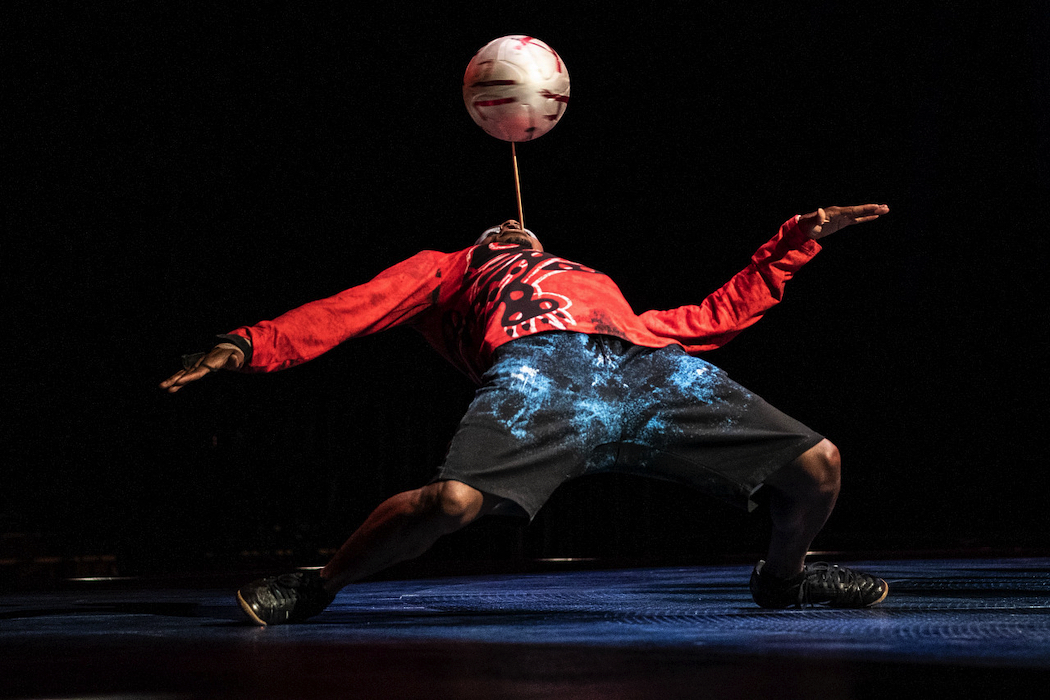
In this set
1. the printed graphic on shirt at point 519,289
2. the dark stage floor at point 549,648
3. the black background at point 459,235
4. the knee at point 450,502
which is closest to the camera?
the dark stage floor at point 549,648

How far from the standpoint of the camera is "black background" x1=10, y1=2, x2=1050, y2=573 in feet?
12.5

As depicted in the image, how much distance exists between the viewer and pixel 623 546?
4.17 metres

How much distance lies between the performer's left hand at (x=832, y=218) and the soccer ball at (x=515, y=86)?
23.3 inches

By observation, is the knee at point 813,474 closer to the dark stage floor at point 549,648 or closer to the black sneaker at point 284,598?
the dark stage floor at point 549,648

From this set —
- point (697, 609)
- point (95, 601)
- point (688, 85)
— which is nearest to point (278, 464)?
point (95, 601)

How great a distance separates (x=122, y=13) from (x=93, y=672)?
10.0 ft

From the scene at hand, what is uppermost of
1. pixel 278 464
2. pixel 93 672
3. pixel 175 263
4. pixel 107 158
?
pixel 107 158

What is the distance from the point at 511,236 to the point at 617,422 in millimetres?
520

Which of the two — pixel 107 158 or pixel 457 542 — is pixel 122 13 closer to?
pixel 107 158

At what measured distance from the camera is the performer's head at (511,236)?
206 cm

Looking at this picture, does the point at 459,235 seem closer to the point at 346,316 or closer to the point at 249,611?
the point at 346,316

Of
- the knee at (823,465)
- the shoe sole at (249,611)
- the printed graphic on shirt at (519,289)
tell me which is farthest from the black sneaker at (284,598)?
the knee at (823,465)

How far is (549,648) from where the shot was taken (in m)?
1.32

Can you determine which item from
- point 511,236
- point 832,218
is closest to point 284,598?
point 511,236
